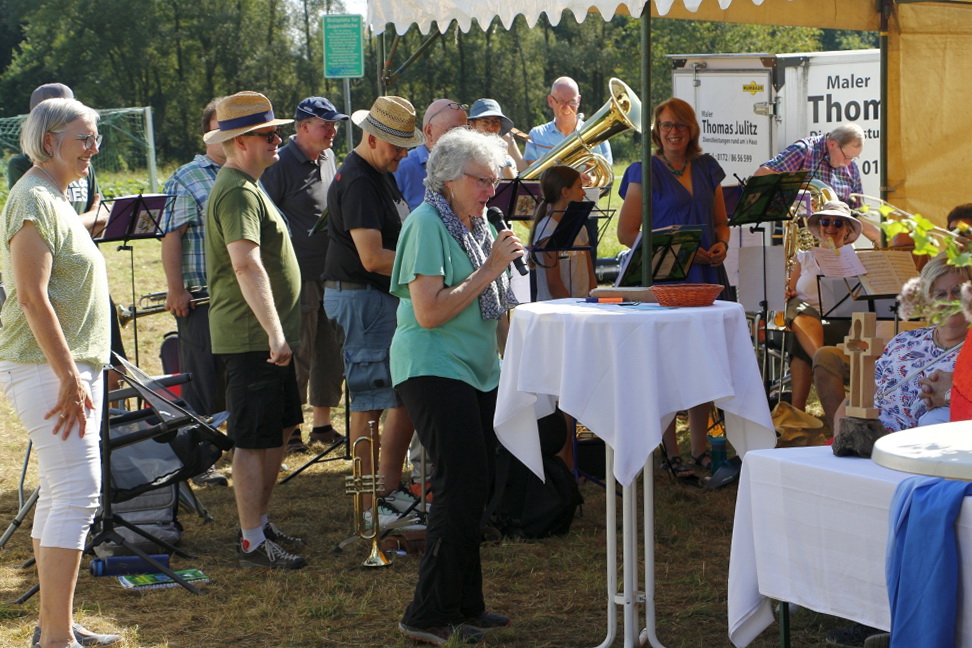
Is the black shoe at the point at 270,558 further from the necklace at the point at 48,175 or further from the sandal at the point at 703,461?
the sandal at the point at 703,461

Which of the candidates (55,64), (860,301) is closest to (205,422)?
(860,301)

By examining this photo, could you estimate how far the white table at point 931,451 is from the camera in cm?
247

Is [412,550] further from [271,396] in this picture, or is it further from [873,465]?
[873,465]

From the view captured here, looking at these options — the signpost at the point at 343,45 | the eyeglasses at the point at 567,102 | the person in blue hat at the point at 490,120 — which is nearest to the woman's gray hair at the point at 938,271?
the person in blue hat at the point at 490,120

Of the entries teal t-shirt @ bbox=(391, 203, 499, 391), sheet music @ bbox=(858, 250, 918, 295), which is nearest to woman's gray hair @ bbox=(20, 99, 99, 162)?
teal t-shirt @ bbox=(391, 203, 499, 391)

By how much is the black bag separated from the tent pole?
3.17 ft

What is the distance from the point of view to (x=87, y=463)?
360 centimetres

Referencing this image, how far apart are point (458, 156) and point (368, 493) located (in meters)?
1.89

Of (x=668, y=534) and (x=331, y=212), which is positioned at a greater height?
(x=331, y=212)

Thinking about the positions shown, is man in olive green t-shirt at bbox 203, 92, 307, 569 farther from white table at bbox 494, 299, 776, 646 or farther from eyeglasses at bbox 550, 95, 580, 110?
eyeglasses at bbox 550, 95, 580, 110

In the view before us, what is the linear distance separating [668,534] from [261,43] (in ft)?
123

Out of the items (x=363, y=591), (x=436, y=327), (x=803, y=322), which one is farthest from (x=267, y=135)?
(x=803, y=322)

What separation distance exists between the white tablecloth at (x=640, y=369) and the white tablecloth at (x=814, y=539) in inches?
13.1

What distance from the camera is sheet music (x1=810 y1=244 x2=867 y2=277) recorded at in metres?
6.16
